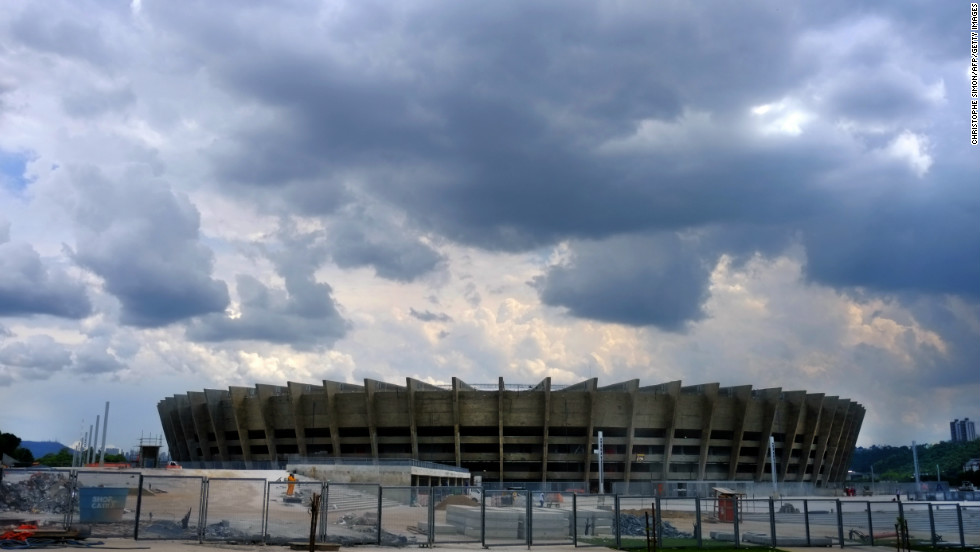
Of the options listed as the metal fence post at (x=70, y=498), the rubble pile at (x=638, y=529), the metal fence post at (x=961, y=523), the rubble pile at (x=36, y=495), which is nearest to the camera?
the metal fence post at (x=70, y=498)

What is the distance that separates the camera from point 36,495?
989 inches

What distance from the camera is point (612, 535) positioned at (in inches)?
953

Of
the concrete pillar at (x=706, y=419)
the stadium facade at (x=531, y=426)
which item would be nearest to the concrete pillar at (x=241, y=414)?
the stadium facade at (x=531, y=426)

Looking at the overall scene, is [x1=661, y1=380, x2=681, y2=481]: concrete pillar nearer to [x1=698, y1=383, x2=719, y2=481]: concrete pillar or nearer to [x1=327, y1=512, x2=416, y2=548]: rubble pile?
[x1=698, y1=383, x2=719, y2=481]: concrete pillar

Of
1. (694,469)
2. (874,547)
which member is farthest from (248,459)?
(874,547)

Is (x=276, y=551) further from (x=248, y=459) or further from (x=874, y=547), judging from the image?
(x=248, y=459)

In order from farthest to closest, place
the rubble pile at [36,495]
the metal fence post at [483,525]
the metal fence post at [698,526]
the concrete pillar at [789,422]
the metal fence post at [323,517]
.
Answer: the concrete pillar at [789,422], the rubble pile at [36,495], the metal fence post at [698,526], the metal fence post at [483,525], the metal fence post at [323,517]

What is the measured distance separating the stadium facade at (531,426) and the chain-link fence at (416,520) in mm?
49265

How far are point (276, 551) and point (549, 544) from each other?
8487mm

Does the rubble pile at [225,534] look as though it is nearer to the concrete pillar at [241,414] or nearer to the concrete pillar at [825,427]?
the concrete pillar at [241,414]

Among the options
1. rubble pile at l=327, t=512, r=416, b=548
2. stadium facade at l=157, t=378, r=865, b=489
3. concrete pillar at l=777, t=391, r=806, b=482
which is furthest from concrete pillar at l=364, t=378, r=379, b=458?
rubble pile at l=327, t=512, r=416, b=548

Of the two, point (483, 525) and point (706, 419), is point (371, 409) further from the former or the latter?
point (483, 525)

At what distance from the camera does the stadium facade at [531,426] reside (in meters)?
76.6

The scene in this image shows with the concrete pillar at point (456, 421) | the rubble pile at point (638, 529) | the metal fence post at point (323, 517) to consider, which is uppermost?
the concrete pillar at point (456, 421)
